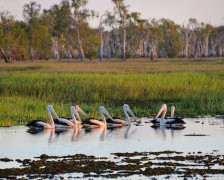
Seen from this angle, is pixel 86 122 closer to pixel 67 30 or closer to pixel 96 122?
pixel 96 122

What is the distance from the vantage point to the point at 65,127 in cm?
1886

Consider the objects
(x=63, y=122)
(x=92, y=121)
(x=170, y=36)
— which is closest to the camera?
(x=92, y=121)

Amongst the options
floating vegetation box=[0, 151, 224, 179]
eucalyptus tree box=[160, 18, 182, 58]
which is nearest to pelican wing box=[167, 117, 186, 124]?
floating vegetation box=[0, 151, 224, 179]

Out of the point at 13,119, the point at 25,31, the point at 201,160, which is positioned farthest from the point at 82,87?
the point at 25,31

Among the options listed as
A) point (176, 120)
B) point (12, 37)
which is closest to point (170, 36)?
point (12, 37)

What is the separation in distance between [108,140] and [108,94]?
32.8 feet

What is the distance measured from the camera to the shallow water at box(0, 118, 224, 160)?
1441cm

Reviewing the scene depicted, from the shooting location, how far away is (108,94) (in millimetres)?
26312

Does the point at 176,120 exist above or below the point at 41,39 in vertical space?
below

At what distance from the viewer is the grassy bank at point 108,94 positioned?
22.1 m

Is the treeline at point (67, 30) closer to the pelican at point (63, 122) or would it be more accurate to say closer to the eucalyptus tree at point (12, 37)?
the eucalyptus tree at point (12, 37)

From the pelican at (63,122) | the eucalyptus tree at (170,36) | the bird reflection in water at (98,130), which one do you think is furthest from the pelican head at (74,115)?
the eucalyptus tree at (170,36)

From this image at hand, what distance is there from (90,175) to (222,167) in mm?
2525

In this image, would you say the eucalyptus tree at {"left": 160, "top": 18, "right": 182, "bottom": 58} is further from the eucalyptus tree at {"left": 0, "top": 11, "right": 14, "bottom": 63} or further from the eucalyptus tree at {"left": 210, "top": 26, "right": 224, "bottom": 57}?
the eucalyptus tree at {"left": 0, "top": 11, "right": 14, "bottom": 63}
